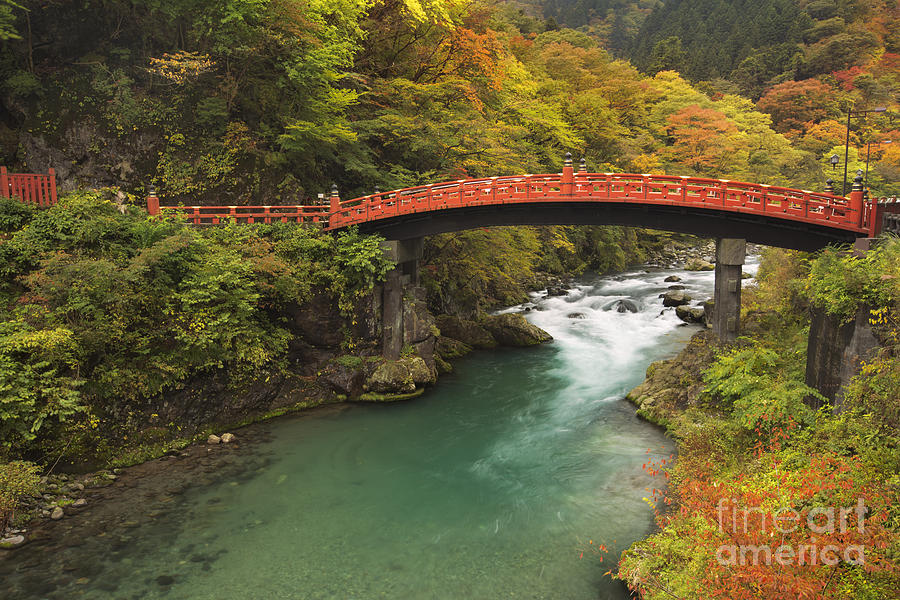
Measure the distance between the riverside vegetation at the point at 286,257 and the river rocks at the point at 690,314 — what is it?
283 inches

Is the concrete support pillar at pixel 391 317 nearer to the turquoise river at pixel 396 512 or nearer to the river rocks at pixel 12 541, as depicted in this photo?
the turquoise river at pixel 396 512

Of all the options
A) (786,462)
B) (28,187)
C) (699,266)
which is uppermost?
(28,187)

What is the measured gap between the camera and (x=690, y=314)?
99.5 ft

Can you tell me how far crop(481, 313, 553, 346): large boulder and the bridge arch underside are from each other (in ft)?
25.7

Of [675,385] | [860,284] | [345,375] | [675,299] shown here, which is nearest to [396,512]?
[345,375]

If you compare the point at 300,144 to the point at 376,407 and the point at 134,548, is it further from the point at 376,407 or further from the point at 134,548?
the point at 134,548

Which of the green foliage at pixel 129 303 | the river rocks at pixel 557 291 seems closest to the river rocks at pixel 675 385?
the green foliage at pixel 129 303

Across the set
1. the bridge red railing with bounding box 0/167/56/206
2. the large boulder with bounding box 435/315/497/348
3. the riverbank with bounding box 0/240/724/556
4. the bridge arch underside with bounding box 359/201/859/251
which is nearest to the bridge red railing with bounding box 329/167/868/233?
the bridge arch underside with bounding box 359/201/859/251

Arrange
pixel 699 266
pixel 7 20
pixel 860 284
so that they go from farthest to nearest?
pixel 699 266
pixel 7 20
pixel 860 284

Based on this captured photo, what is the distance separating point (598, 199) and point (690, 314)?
14741mm

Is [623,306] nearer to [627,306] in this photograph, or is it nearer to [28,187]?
[627,306]

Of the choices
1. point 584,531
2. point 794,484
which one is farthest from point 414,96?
point 794,484

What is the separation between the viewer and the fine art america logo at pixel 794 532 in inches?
296

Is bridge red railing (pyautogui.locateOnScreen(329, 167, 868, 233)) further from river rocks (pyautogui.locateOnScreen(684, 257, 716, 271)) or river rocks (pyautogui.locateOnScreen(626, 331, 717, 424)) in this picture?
river rocks (pyautogui.locateOnScreen(684, 257, 716, 271))
